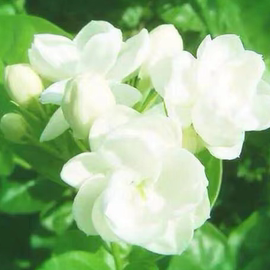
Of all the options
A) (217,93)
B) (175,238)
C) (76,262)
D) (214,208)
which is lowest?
(214,208)

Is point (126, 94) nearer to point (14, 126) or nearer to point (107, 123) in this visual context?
point (107, 123)

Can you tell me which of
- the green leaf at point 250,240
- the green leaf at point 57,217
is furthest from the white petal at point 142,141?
the green leaf at point 57,217

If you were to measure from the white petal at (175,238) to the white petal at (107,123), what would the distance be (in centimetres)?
13

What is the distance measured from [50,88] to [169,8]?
54cm

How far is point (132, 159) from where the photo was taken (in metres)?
1.17

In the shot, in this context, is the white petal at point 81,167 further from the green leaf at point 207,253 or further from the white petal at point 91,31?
the green leaf at point 207,253

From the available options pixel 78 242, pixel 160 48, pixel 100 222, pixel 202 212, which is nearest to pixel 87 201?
pixel 100 222

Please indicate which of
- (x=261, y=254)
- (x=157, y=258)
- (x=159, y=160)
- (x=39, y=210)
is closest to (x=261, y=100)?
(x=159, y=160)

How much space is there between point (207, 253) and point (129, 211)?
1.35ft

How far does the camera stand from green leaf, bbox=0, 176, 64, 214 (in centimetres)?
170

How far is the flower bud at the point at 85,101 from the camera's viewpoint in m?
1.16

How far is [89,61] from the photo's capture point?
4.20 feet

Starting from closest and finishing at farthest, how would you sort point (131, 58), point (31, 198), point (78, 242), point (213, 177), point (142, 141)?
point (142, 141)
point (131, 58)
point (213, 177)
point (78, 242)
point (31, 198)

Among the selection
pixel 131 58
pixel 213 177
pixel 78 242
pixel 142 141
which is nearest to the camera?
pixel 142 141
